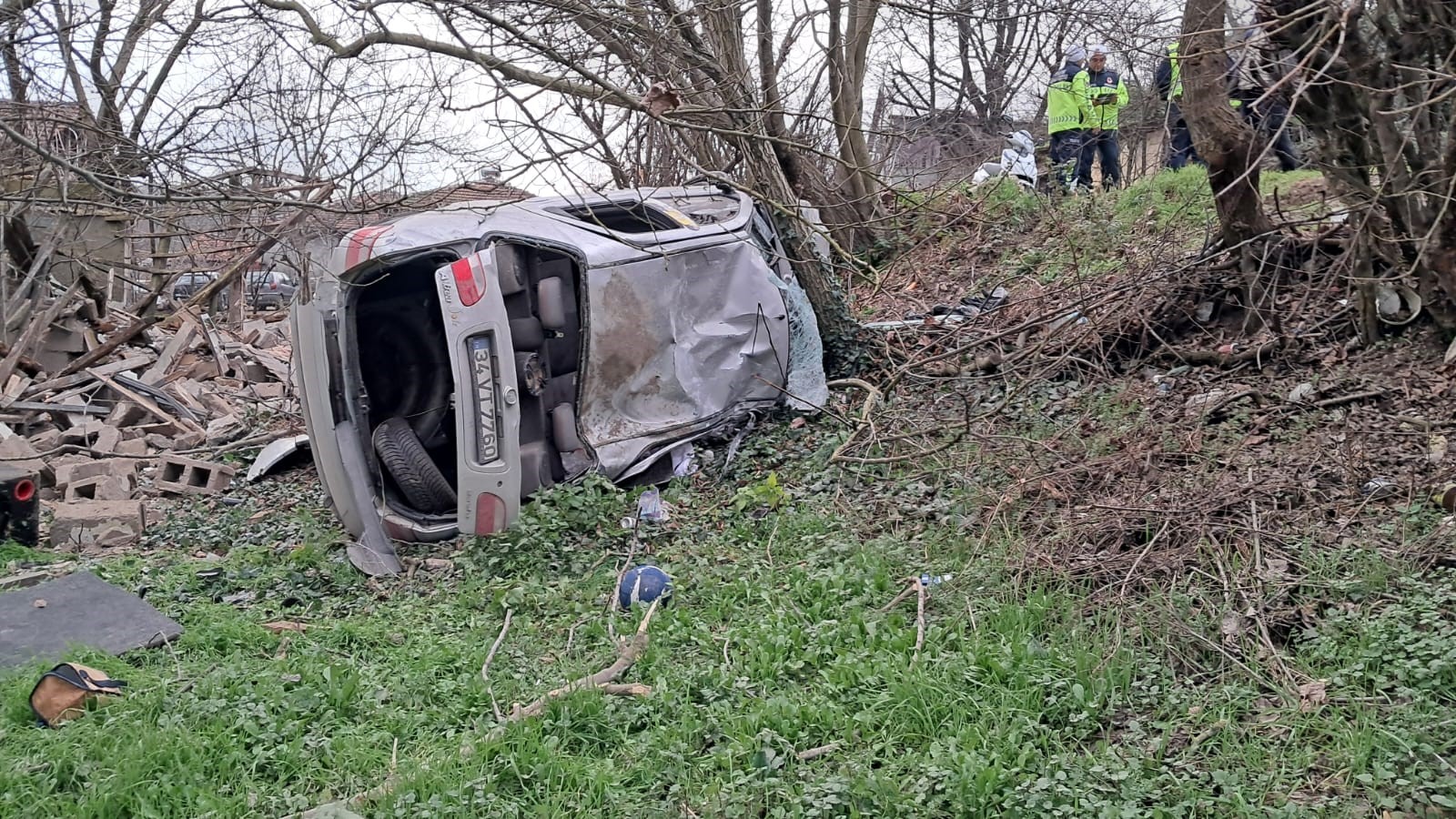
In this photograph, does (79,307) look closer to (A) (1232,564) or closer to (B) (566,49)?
(B) (566,49)

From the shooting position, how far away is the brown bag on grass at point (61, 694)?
426 cm

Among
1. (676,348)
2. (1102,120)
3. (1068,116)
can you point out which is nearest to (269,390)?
(676,348)

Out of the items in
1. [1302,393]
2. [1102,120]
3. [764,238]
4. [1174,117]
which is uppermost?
[1102,120]

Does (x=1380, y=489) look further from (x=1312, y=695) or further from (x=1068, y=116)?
(x=1068, y=116)

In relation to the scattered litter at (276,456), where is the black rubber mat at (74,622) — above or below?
below

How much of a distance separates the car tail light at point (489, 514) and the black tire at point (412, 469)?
596 mm

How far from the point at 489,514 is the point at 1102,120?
8369 millimetres

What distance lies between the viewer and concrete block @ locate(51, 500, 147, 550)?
7.61m

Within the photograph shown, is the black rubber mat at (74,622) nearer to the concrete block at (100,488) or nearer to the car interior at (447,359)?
the car interior at (447,359)

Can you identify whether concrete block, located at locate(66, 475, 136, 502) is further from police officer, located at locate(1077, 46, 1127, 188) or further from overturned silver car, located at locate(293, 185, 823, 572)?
police officer, located at locate(1077, 46, 1127, 188)

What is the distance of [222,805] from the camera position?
3615mm

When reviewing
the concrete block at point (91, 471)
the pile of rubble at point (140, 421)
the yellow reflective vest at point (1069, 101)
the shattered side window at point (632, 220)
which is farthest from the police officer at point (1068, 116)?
the concrete block at point (91, 471)

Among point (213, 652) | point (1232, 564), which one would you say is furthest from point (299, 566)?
point (1232, 564)

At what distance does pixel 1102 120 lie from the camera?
11609 millimetres
